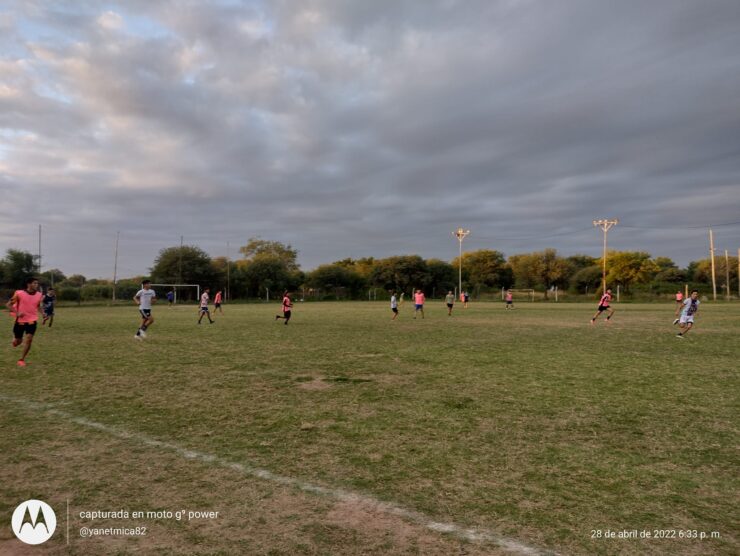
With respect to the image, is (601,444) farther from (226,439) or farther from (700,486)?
(226,439)

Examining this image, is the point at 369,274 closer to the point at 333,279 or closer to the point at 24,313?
the point at 333,279

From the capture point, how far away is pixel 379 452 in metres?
4.80

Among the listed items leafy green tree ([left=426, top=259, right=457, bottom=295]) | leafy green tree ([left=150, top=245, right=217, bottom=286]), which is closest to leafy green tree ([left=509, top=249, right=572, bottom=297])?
leafy green tree ([left=426, top=259, right=457, bottom=295])

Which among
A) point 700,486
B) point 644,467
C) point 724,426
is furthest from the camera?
point 724,426

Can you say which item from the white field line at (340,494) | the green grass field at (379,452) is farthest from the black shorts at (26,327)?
the white field line at (340,494)

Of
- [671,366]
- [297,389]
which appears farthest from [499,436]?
[671,366]

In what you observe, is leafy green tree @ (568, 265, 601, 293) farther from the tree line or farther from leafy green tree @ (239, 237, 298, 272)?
leafy green tree @ (239, 237, 298, 272)

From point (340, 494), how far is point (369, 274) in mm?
87467

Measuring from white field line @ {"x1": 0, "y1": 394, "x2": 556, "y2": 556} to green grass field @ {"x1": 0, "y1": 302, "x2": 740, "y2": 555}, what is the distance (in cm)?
5

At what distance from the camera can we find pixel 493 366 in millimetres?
10211

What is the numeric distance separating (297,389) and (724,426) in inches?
234

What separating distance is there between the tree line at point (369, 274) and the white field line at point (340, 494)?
2026 inches

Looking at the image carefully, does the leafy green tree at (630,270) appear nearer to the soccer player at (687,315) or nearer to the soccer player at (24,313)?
the soccer player at (687,315)

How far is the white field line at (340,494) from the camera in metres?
3.10
